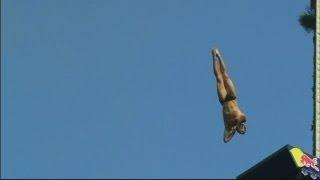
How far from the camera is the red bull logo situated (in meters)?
43.2

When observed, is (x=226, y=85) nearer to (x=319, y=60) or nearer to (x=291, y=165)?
(x=291, y=165)

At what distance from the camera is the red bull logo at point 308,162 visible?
1702 inches

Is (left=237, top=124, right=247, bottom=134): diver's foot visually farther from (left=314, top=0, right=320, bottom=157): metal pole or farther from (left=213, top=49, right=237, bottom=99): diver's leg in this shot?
(left=314, top=0, right=320, bottom=157): metal pole

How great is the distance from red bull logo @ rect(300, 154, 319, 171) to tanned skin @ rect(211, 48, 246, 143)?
10.8ft

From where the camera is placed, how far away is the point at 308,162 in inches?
1709

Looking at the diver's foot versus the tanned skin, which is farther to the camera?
the tanned skin

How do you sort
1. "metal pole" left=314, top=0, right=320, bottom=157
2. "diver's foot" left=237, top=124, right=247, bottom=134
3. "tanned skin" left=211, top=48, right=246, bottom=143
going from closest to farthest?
"diver's foot" left=237, top=124, right=247, bottom=134 → "tanned skin" left=211, top=48, right=246, bottom=143 → "metal pole" left=314, top=0, right=320, bottom=157

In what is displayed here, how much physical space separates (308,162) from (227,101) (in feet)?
15.5

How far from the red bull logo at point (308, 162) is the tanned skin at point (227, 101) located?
3296 millimetres

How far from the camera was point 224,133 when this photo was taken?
43219 millimetres

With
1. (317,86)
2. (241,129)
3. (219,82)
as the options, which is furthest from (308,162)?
(317,86)

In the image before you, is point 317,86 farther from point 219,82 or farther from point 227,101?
point 227,101

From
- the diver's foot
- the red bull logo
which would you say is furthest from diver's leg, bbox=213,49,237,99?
the red bull logo

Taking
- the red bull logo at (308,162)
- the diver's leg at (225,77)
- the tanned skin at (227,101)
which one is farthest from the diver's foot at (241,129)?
the red bull logo at (308,162)
